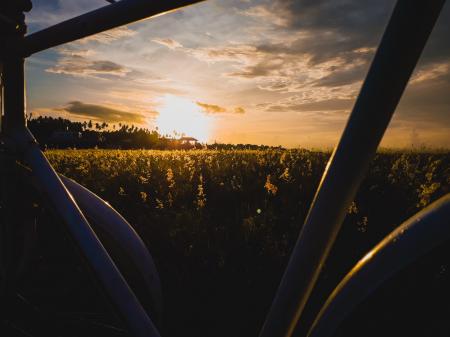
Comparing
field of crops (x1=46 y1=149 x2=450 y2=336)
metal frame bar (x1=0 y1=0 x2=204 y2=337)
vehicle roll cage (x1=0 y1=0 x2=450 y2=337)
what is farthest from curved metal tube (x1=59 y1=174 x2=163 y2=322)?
field of crops (x1=46 y1=149 x2=450 y2=336)

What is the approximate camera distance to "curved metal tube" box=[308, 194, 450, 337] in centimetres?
68

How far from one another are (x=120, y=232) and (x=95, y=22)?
3.46ft

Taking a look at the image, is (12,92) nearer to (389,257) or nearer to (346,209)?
(346,209)

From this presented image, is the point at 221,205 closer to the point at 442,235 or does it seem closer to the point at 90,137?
the point at 442,235

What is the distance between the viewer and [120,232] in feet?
5.61

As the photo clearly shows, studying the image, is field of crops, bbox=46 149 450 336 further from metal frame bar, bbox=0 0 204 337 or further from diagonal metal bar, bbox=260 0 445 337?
diagonal metal bar, bbox=260 0 445 337

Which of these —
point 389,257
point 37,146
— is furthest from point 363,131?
point 37,146

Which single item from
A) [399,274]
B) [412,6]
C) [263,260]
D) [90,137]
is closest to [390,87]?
[412,6]

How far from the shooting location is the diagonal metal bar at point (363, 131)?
591 millimetres

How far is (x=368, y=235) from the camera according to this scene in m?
3.58

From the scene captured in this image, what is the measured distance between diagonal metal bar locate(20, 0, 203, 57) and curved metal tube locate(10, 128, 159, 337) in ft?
2.03

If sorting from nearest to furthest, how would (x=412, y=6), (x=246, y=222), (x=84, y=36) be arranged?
(x=412, y=6) < (x=84, y=36) < (x=246, y=222)

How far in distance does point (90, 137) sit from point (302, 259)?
139 feet

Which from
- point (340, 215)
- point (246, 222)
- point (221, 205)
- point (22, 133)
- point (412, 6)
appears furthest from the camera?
point (221, 205)
